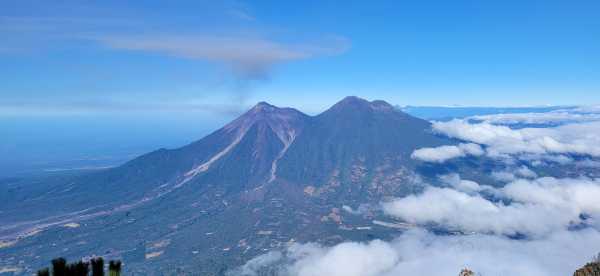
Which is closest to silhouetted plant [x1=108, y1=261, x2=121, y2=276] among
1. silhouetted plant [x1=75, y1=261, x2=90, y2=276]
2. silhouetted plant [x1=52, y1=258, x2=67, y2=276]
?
silhouetted plant [x1=75, y1=261, x2=90, y2=276]

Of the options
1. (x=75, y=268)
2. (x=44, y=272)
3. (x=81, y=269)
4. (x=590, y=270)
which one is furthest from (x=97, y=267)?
(x=590, y=270)

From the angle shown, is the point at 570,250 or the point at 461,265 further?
the point at 570,250

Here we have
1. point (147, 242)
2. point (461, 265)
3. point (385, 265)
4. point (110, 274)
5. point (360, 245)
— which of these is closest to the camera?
point (110, 274)

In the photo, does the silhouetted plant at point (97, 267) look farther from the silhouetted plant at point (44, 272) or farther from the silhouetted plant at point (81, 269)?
the silhouetted plant at point (44, 272)

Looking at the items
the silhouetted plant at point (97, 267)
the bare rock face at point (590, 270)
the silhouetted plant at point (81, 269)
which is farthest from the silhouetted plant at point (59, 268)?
the bare rock face at point (590, 270)

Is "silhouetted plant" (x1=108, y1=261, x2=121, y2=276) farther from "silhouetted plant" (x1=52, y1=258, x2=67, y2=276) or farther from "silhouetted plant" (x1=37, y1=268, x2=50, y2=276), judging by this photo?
"silhouetted plant" (x1=37, y1=268, x2=50, y2=276)

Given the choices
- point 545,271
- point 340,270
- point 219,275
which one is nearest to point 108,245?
point 219,275

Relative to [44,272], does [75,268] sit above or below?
below

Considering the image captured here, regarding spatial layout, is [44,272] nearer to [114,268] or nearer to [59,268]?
[59,268]

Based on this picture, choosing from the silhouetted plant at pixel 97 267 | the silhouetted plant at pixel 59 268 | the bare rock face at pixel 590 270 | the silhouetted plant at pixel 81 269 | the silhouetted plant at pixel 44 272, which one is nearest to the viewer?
the silhouetted plant at pixel 44 272

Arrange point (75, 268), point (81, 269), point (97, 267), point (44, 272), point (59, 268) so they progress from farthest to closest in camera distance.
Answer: point (97, 267) → point (81, 269) → point (75, 268) → point (59, 268) → point (44, 272)

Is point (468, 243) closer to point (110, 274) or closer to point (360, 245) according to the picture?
point (360, 245)
